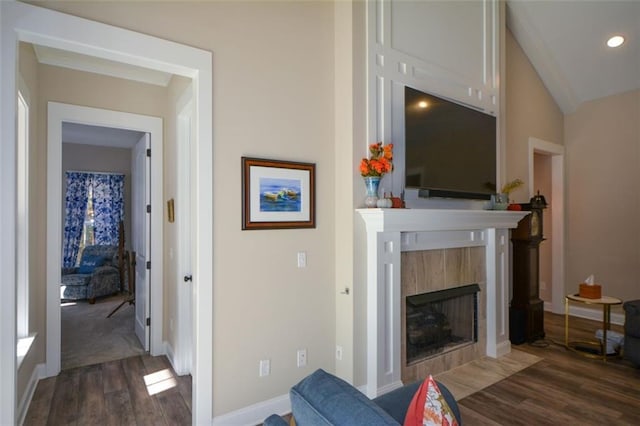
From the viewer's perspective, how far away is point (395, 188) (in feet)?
9.75

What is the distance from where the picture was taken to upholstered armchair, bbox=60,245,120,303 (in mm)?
6141

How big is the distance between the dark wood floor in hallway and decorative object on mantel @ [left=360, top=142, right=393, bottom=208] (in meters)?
2.09

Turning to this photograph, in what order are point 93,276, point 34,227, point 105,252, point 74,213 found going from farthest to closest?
1. point 74,213
2. point 105,252
3. point 93,276
4. point 34,227

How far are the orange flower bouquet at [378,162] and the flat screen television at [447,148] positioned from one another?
0.30 meters

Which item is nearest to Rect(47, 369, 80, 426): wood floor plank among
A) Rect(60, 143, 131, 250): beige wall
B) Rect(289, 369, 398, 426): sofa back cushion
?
Rect(289, 369, 398, 426): sofa back cushion

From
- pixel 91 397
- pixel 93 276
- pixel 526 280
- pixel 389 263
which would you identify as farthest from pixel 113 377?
pixel 526 280

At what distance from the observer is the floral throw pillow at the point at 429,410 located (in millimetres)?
1003

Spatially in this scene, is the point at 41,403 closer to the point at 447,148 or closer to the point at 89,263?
the point at 447,148

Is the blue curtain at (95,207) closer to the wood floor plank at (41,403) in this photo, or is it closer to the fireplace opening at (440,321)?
the wood floor plank at (41,403)

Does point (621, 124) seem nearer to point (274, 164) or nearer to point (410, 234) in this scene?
point (410, 234)

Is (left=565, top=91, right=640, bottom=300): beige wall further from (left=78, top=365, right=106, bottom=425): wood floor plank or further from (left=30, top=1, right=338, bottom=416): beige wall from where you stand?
(left=78, top=365, right=106, bottom=425): wood floor plank

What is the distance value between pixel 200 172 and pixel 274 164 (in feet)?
1.73

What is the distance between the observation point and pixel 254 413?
2.47m

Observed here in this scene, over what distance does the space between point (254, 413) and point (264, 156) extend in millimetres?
1789
